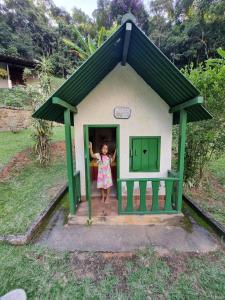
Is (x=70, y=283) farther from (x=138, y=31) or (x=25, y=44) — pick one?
(x=25, y=44)

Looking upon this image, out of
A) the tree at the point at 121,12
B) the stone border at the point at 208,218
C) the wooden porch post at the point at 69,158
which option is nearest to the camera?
the stone border at the point at 208,218

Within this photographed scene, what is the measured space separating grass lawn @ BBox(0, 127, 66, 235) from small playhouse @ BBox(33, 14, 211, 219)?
3.80ft

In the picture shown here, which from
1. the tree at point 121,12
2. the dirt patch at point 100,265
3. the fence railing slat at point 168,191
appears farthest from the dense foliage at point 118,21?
the dirt patch at point 100,265

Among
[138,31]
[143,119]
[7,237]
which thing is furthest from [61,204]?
[138,31]

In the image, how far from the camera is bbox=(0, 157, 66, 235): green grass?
387 centimetres

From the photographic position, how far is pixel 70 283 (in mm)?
2445

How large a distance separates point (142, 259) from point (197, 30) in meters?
27.6

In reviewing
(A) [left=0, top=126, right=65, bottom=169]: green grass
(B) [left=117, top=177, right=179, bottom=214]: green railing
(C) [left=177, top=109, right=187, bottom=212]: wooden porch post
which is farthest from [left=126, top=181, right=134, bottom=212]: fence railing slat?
(A) [left=0, top=126, right=65, bottom=169]: green grass

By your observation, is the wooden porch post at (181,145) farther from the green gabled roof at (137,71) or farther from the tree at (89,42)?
the tree at (89,42)

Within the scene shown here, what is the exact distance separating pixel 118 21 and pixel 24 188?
2664cm

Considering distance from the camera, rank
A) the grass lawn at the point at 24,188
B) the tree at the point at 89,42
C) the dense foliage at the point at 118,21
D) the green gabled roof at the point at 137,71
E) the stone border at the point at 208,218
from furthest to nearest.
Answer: the dense foliage at the point at 118,21, the tree at the point at 89,42, the grass lawn at the point at 24,188, the stone border at the point at 208,218, the green gabled roof at the point at 137,71

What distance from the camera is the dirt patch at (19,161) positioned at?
639cm

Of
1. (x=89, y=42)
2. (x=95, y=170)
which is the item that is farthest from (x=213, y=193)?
(x=89, y=42)

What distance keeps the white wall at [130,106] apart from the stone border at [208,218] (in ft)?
4.10
